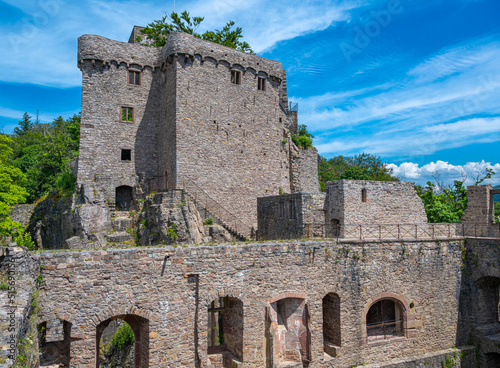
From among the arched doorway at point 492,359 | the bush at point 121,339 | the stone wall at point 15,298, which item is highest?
the stone wall at point 15,298

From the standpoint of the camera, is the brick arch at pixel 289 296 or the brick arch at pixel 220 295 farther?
the brick arch at pixel 289 296

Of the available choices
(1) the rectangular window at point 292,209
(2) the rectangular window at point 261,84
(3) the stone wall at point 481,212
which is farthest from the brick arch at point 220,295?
(2) the rectangular window at point 261,84

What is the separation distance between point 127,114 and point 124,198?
6105 mm

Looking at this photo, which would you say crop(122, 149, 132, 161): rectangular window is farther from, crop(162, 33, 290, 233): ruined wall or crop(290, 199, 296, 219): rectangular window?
crop(290, 199, 296, 219): rectangular window

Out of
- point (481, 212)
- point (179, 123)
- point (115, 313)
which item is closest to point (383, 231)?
point (481, 212)

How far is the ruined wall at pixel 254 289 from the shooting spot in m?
11.5

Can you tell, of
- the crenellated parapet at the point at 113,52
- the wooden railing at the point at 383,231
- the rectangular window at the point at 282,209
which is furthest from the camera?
the crenellated parapet at the point at 113,52

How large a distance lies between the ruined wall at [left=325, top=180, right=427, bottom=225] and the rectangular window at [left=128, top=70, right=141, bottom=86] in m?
16.5

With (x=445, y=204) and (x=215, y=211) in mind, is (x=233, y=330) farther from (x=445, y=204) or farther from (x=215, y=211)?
(x=445, y=204)

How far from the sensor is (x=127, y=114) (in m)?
27.1

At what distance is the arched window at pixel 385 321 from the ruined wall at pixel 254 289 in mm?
401

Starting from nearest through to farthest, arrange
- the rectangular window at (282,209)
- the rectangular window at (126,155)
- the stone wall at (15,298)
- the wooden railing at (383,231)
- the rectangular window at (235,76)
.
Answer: the stone wall at (15,298) < the wooden railing at (383,231) < the rectangular window at (282,209) < the rectangular window at (126,155) < the rectangular window at (235,76)

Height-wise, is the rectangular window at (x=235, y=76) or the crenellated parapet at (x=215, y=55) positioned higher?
the crenellated parapet at (x=215, y=55)

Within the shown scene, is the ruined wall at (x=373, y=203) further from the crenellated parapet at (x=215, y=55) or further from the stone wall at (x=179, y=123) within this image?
the crenellated parapet at (x=215, y=55)
